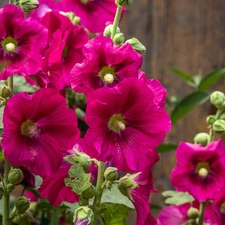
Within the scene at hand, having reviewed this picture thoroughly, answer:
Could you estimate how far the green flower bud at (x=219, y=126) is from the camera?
0.89m

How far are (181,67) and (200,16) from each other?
13cm

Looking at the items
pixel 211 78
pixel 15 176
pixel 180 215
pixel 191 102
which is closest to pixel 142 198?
pixel 15 176

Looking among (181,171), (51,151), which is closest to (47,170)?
(51,151)

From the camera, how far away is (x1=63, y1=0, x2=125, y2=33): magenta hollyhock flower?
37.4 inches

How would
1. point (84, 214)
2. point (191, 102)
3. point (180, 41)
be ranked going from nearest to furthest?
point (84, 214) < point (191, 102) < point (180, 41)

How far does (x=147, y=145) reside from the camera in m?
0.73

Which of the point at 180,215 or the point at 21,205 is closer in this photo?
the point at 21,205

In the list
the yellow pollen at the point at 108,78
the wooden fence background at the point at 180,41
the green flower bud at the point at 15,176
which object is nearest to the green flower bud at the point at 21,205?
the green flower bud at the point at 15,176

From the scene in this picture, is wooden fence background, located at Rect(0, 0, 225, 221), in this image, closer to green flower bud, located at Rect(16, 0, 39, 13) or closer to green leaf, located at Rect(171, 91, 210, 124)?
green leaf, located at Rect(171, 91, 210, 124)

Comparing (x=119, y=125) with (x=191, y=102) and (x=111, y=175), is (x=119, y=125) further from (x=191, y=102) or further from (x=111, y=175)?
(x=191, y=102)

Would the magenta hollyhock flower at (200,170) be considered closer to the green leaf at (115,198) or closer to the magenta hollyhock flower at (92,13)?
the green leaf at (115,198)

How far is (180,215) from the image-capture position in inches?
39.2

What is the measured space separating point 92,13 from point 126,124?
10.2 inches

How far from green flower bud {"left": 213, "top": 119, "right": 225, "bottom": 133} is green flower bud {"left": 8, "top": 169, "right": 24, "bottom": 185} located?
28cm
